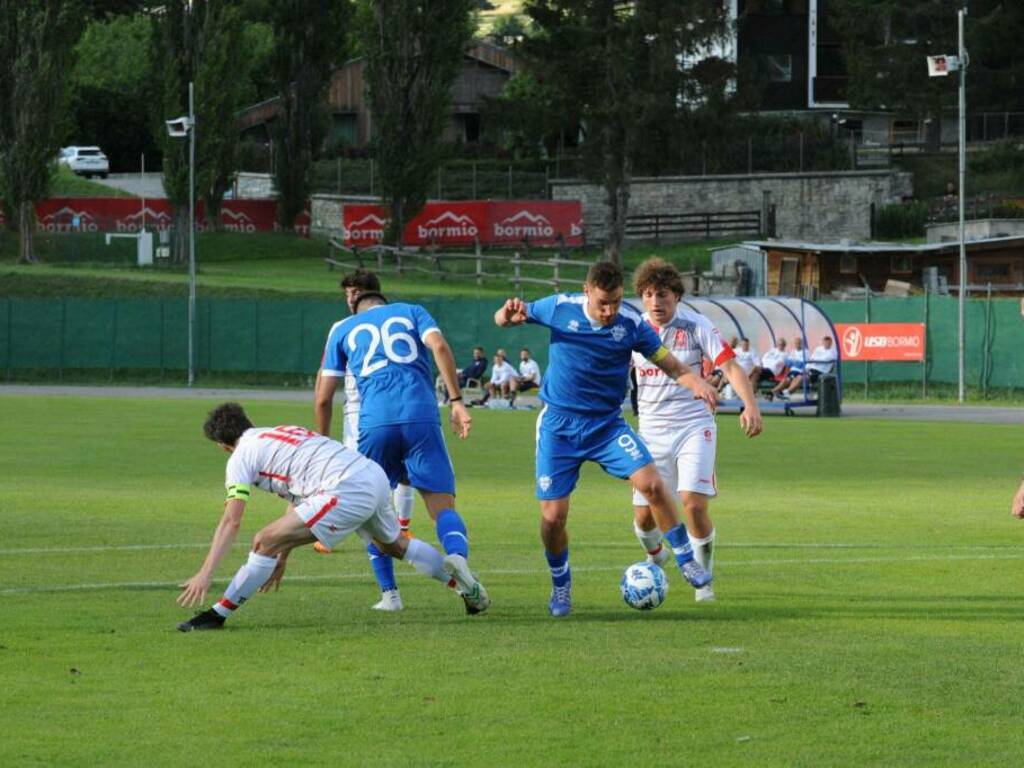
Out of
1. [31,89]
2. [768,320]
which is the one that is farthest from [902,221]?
[31,89]

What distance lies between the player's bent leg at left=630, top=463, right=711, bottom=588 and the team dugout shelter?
29.9 metres

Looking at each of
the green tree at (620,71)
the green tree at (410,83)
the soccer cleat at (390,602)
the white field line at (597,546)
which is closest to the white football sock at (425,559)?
the soccer cleat at (390,602)

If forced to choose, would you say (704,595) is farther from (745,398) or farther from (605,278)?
(605,278)

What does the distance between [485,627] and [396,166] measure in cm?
5951

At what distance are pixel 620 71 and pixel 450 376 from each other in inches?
2537

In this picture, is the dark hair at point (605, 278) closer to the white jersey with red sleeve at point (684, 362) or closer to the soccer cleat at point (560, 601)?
the white jersey with red sleeve at point (684, 362)

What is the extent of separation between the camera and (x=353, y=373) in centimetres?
1139

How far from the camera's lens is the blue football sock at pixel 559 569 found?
11.0 m

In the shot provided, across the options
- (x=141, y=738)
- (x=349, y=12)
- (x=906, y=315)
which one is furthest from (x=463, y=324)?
(x=141, y=738)

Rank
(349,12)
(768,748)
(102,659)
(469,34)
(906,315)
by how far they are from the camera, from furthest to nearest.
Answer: (349,12)
(469,34)
(906,315)
(102,659)
(768,748)

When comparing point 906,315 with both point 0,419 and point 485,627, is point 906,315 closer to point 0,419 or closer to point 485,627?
point 0,419

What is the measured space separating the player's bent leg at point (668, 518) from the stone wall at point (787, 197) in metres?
65.8

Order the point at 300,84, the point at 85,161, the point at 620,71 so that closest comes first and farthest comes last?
1. the point at 620,71
2. the point at 300,84
3. the point at 85,161

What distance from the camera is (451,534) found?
10945 millimetres
